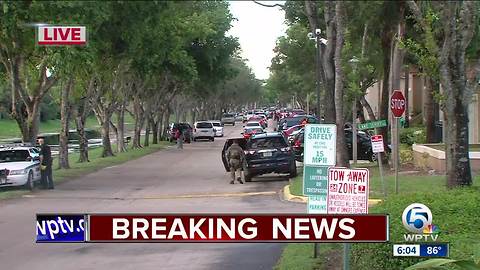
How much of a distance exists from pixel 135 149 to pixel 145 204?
27.5 meters

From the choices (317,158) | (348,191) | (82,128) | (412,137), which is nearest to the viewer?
(348,191)

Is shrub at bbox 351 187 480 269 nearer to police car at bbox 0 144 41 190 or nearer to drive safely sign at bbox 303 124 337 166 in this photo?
drive safely sign at bbox 303 124 337 166

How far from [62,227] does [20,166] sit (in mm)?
16292

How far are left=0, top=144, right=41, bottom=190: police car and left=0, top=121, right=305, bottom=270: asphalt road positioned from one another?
71 centimetres

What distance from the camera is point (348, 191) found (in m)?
6.29

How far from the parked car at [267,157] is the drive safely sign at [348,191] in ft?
51.9

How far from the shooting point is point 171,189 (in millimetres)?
20406

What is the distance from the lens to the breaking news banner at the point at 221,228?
4402 mm

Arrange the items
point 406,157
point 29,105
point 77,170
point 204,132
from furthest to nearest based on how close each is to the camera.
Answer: point 204,132, point 77,170, point 406,157, point 29,105

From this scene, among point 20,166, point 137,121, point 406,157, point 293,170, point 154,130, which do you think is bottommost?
point 293,170

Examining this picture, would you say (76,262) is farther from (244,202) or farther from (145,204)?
(244,202)

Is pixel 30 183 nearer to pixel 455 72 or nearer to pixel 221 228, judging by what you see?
pixel 455 72

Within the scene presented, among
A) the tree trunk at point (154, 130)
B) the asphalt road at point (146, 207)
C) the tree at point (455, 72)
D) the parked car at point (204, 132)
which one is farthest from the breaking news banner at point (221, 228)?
the parked car at point (204, 132)

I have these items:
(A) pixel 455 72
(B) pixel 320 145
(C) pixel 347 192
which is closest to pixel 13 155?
(B) pixel 320 145
